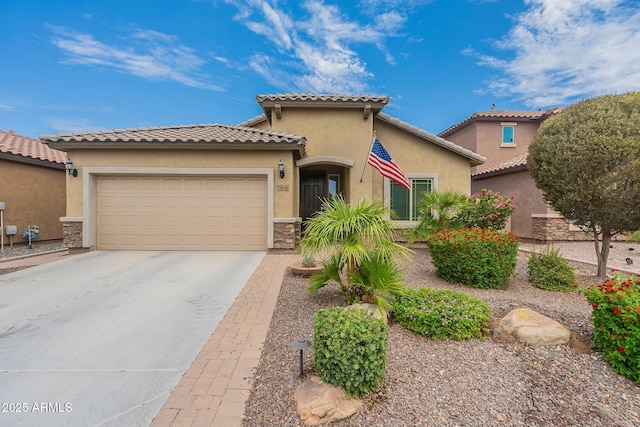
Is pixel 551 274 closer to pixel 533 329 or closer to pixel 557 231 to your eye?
pixel 533 329

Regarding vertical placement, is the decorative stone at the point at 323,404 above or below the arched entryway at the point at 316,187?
below

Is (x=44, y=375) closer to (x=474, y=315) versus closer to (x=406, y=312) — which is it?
(x=406, y=312)

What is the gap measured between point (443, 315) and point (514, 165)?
41.0ft

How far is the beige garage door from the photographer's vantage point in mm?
9078

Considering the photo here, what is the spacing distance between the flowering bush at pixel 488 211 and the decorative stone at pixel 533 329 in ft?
16.7

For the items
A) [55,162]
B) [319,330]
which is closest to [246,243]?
[319,330]

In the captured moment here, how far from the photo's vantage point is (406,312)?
3.70 metres

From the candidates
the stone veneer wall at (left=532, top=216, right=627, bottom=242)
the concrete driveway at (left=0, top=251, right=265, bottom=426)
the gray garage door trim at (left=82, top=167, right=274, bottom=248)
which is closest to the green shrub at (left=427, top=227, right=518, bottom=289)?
the concrete driveway at (left=0, top=251, right=265, bottom=426)

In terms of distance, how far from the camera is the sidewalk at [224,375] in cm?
227

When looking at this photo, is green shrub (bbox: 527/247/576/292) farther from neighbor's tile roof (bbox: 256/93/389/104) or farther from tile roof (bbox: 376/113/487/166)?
neighbor's tile roof (bbox: 256/93/389/104)

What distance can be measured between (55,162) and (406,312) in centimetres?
1547

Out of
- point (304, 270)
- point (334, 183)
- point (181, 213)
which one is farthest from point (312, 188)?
point (304, 270)

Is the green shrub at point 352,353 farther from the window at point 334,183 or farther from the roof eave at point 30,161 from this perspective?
the roof eave at point 30,161

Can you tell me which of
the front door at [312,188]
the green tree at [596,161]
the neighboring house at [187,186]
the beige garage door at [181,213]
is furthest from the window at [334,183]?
the green tree at [596,161]
